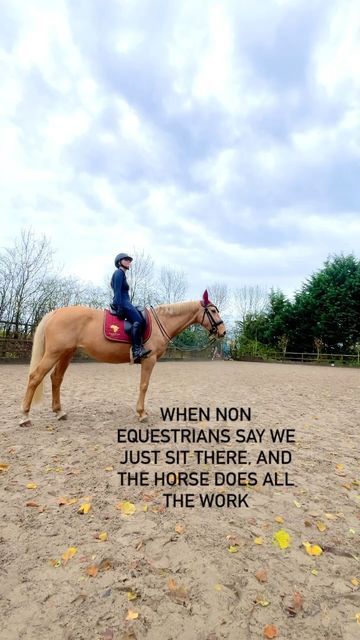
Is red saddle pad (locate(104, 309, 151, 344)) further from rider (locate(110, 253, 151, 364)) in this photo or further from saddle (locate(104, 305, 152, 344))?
rider (locate(110, 253, 151, 364))

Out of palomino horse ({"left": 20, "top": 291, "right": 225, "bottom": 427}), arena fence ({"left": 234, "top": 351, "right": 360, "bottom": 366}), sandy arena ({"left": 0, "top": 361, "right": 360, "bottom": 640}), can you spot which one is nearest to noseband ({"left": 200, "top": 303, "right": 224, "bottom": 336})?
palomino horse ({"left": 20, "top": 291, "right": 225, "bottom": 427})

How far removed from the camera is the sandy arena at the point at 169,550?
1864mm

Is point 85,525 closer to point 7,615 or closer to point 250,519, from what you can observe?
point 7,615

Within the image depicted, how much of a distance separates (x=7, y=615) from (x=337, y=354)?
37035mm

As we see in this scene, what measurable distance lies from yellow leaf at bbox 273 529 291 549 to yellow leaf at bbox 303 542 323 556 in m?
0.13

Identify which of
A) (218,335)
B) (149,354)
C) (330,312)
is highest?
(330,312)

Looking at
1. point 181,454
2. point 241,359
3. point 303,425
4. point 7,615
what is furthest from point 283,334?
point 7,615

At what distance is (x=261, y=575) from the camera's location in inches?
88.4

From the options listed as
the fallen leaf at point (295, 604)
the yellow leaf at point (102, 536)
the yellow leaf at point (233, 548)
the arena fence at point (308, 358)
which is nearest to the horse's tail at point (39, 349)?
the yellow leaf at point (102, 536)

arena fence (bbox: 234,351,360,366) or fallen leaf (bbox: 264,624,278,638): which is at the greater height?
arena fence (bbox: 234,351,360,366)

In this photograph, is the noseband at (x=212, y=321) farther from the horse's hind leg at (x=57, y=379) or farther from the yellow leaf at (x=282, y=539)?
the yellow leaf at (x=282, y=539)

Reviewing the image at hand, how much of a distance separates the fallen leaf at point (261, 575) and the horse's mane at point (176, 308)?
4287mm

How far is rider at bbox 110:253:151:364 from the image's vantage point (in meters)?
5.52

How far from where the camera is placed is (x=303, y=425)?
6.27 meters
